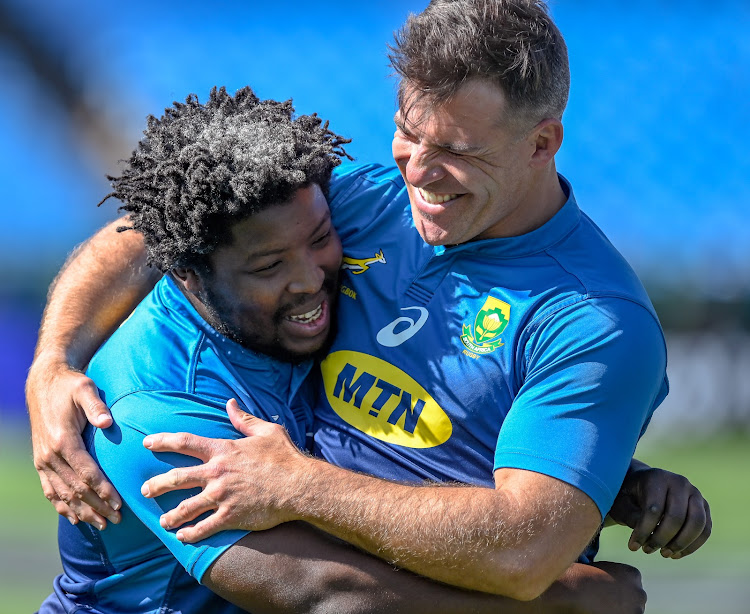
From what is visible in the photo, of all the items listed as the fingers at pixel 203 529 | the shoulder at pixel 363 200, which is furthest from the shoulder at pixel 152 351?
the shoulder at pixel 363 200

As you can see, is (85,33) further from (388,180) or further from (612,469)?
(612,469)

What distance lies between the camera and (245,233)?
3.22 m

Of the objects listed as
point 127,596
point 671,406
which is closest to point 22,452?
point 671,406

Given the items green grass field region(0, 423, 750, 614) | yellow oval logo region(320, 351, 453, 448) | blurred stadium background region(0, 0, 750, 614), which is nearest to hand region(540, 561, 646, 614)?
yellow oval logo region(320, 351, 453, 448)

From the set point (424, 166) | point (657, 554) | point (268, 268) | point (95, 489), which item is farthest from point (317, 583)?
point (657, 554)

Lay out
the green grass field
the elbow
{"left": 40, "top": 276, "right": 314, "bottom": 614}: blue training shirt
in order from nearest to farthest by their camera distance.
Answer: the elbow, {"left": 40, "top": 276, "right": 314, "bottom": 614}: blue training shirt, the green grass field

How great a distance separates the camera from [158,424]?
3072 mm

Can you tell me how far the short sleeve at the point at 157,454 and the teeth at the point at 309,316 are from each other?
402 millimetres

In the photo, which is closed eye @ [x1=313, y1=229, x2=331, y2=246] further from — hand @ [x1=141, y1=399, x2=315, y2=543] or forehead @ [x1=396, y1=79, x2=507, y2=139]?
hand @ [x1=141, y1=399, x2=315, y2=543]

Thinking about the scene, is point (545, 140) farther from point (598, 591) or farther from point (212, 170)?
point (598, 591)

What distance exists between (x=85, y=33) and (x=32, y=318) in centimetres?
411

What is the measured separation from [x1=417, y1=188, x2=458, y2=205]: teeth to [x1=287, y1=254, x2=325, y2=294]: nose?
0.43 metres

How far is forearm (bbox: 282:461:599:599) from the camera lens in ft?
9.37

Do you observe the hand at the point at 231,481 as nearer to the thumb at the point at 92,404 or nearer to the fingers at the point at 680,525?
the thumb at the point at 92,404
